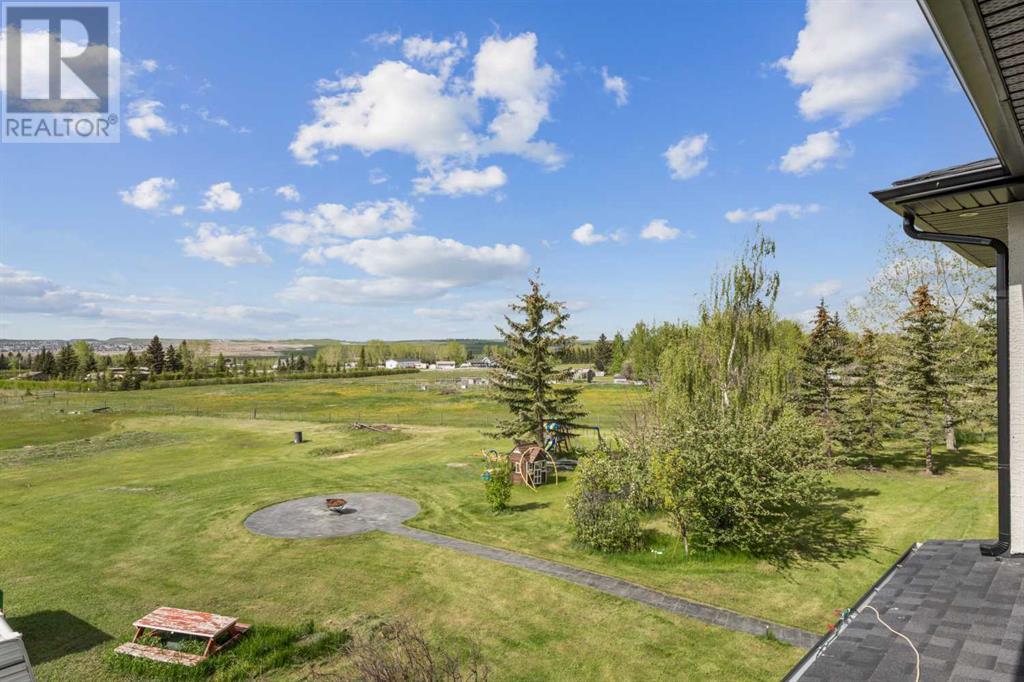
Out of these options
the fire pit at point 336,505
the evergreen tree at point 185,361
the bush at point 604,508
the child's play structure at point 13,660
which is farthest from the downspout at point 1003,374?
the evergreen tree at point 185,361

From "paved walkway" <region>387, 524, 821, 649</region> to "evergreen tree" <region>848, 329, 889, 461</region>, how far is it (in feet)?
60.7

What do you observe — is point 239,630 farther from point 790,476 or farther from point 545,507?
point 790,476

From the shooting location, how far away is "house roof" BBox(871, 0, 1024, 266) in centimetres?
282

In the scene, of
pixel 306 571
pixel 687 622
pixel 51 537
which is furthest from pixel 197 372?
pixel 687 622

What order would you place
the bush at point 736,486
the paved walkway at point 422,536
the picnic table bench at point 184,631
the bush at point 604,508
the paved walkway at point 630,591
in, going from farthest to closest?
the bush at point 604,508 → the bush at point 736,486 → the paved walkway at point 422,536 → the paved walkway at point 630,591 → the picnic table bench at point 184,631

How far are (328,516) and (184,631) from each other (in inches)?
358

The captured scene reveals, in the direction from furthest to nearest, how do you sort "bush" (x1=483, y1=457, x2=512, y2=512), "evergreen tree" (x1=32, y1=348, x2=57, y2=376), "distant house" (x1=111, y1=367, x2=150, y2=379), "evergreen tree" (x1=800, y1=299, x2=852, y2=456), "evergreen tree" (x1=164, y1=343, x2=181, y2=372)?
1. "evergreen tree" (x1=164, y1=343, x2=181, y2=372)
2. "evergreen tree" (x1=32, y1=348, x2=57, y2=376)
3. "distant house" (x1=111, y1=367, x2=150, y2=379)
4. "evergreen tree" (x1=800, y1=299, x2=852, y2=456)
5. "bush" (x1=483, y1=457, x2=512, y2=512)

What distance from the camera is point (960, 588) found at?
6.44 meters

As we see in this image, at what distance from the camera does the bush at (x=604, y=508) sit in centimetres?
1527

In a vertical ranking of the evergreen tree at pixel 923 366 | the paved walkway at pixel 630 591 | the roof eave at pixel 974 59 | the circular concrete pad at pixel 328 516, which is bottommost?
the circular concrete pad at pixel 328 516

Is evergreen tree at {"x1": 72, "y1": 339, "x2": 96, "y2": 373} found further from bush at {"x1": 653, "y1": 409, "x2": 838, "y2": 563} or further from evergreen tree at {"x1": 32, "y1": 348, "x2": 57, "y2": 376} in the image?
bush at {"x1": 653, "y1": 409, "x2": 838, "y2": 563}

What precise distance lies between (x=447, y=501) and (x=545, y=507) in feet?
13.2

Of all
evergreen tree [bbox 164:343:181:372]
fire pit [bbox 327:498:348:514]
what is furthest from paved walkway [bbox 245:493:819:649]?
evergreen tree [bbox 164:343:181:372]

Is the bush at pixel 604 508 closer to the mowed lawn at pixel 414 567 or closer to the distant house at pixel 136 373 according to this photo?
the mowed lawn at pixel 414 567
